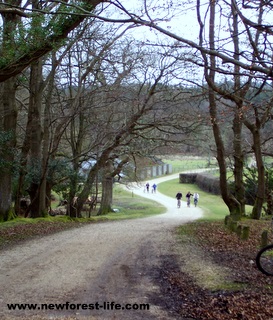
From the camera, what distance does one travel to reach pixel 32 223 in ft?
54.9

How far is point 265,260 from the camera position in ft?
26.3

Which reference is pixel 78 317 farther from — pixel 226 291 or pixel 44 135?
pixel 44 135

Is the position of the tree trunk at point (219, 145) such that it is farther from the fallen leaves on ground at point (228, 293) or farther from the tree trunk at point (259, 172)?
the fallen leaves on ground at point (228, 293)

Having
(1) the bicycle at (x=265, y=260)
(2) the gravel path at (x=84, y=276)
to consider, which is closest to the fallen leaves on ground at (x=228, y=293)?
(1) the bicycle at (x=265, y=260)

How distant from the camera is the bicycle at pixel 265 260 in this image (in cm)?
789

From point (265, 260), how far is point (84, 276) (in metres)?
3.62

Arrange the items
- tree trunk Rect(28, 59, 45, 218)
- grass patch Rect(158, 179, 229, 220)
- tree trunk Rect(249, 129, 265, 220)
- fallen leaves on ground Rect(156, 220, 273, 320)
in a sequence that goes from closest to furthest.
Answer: fallen leaves on ground Rect(156, 220, 273, 320) < tree trunk Rect(28, 59, 45, 218) < tree trunk Rect(249, 129, 265, 220) < grass patch Rect(158, 179, 229, 220)

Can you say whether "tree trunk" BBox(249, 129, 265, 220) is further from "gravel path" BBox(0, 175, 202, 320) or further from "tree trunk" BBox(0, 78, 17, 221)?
"tree trunk" BBox(0, 78, 17, 221)

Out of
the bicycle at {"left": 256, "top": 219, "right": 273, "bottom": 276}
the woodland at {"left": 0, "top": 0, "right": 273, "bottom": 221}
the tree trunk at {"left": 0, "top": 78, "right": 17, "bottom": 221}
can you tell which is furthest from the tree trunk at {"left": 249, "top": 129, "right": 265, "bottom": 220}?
the bicycle at {"left": 256, "top": 219, "right": 273, "bottom": 276}

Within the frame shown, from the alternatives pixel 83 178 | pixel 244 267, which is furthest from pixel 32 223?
pixel 244 267

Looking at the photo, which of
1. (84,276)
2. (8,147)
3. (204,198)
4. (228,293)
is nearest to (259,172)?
(8,147)

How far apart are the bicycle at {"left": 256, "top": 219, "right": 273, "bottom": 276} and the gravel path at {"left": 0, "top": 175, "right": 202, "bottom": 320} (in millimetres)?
2126

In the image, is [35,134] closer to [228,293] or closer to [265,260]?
[265,260]

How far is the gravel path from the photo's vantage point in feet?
19.6
